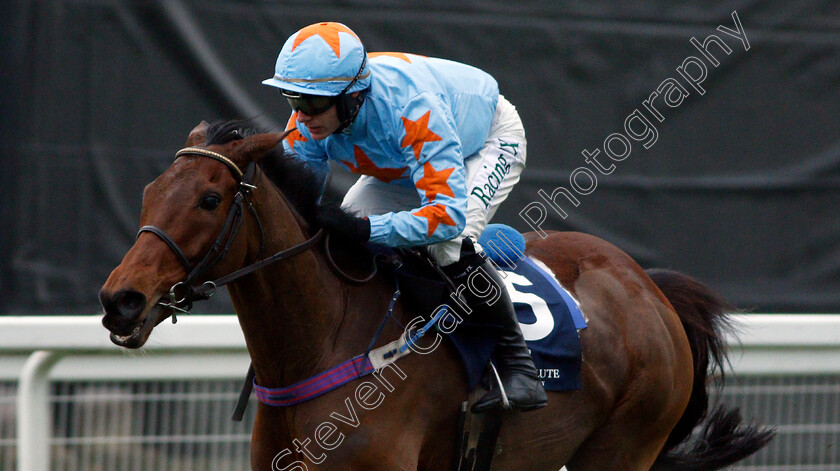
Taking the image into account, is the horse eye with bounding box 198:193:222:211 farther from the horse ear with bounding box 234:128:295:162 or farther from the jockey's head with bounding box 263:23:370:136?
the jockey's head with bounding box 263:23:370:136

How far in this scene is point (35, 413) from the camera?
3250mm

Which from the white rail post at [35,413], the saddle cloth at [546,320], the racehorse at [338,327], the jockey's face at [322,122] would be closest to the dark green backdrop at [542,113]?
the white rail post at [35,413]

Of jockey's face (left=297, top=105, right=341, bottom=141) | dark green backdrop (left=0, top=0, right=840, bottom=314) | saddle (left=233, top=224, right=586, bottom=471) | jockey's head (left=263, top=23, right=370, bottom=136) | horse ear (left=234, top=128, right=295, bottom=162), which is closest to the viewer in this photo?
horse ear (left=234, top=128, right=295, bottom=162)

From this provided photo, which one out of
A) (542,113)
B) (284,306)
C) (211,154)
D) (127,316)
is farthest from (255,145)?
(542,113)

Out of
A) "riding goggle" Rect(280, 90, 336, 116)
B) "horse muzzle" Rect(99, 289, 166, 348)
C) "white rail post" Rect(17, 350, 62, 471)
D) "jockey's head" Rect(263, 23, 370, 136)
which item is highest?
"jockey's head" Rect(263, 23, 370, 136)

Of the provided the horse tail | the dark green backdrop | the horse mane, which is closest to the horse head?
the horse mane

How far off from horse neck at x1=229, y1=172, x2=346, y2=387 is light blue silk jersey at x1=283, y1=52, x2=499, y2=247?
0.69 feet

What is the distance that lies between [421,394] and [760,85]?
3.34 meters

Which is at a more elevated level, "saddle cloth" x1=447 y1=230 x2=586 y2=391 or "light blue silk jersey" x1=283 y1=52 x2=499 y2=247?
"light blue silk jersey" x1=283 y1=52 x2=499 y2=247

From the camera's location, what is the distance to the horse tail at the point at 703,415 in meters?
3.40

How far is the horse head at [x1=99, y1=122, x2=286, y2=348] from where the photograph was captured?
6.42 ft

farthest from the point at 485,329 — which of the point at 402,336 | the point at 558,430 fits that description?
the point at 558,430

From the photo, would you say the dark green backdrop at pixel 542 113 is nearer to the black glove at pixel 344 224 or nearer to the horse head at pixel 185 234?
the black glove at pixel 344 224

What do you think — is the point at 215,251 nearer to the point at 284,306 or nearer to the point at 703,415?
the point at 284,306
